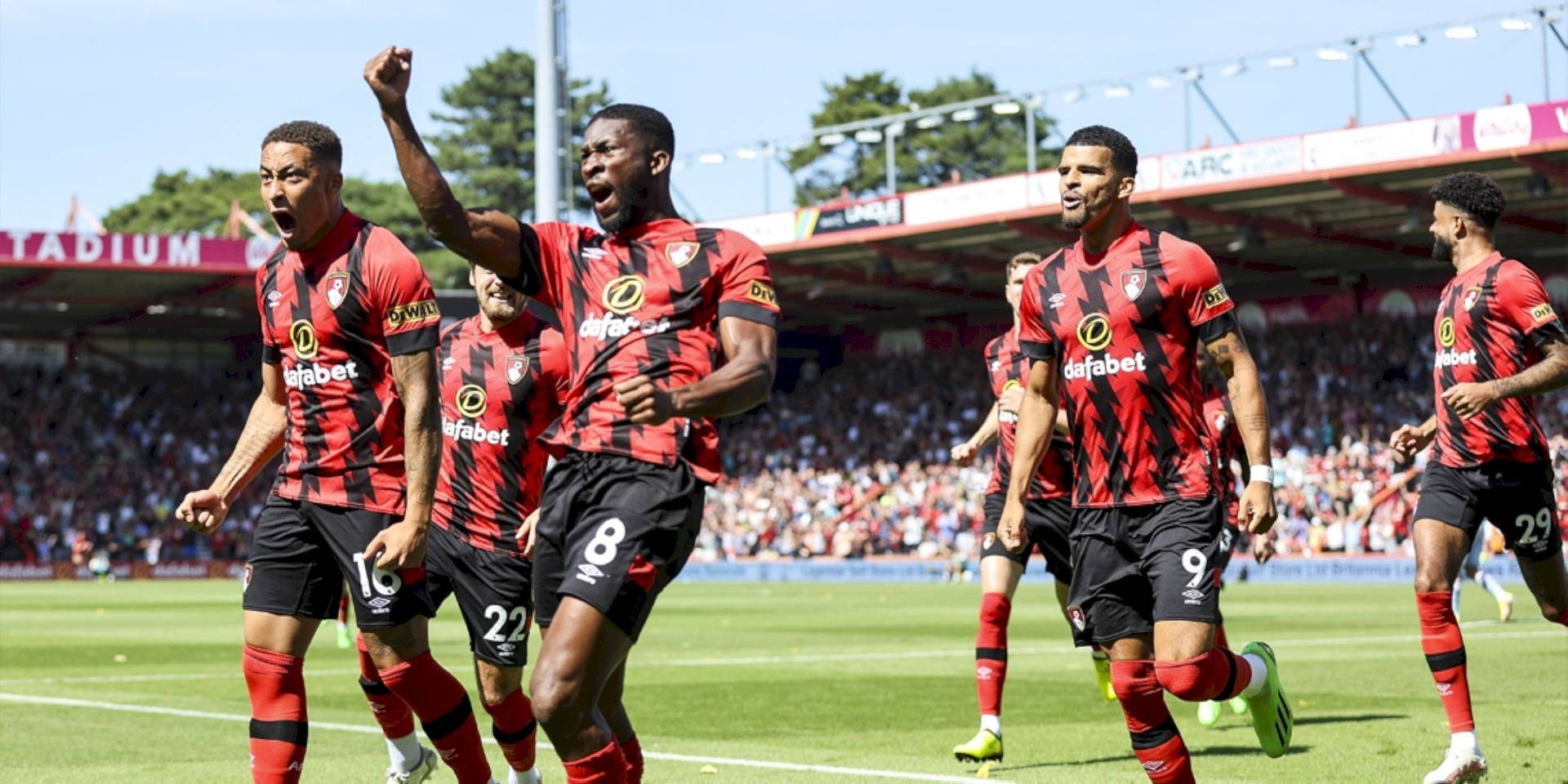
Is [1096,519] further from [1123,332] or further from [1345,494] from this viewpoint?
[1345,494]

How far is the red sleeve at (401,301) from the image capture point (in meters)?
7.02

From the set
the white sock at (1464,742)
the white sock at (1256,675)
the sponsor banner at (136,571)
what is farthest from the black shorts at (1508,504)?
the sponsor banner at (136,571)

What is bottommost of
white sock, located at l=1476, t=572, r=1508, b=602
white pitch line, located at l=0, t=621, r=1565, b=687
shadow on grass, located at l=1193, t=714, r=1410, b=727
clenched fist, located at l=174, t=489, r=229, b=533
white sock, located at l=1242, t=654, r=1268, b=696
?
white pitch line, located at l=0, t=621, r=1565, b=687

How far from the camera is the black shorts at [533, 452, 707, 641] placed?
5.79 m

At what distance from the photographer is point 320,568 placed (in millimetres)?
7277

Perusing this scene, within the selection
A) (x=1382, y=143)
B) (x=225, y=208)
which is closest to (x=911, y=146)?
(x=225, y=208)

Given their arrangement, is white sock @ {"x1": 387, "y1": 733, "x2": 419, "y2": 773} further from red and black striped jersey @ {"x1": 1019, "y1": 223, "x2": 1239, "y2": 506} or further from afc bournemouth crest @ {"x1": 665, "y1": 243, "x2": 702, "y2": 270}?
afc bournemouth crest @ {"x1": 665, "y1": 243, "x2": 702, "y2": 270}

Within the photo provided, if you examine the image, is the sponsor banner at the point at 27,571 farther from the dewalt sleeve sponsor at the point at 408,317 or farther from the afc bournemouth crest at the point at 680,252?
the afc bournemouth crest at the point at 680,252

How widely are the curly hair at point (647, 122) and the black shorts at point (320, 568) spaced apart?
1946 mm

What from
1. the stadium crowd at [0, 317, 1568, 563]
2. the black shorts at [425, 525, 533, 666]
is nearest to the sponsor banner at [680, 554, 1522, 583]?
the stadium crowd at [0, 317, 1568, 563]

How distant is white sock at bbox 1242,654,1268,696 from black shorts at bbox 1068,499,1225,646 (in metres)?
0.82

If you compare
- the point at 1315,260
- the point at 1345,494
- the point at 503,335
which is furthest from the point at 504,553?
the point at 1315,260

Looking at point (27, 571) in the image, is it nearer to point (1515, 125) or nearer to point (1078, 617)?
point (1515, 125)

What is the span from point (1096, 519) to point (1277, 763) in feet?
9.86
